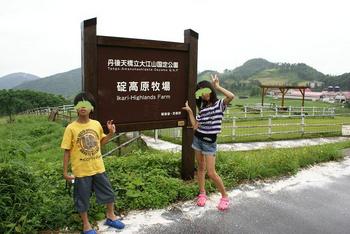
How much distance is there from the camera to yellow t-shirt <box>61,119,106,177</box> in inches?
137

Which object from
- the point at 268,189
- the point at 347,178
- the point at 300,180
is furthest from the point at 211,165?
the point at 347,178

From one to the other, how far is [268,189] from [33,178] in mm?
3369

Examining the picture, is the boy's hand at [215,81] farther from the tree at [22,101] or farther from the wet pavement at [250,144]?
the tree at [22,101]

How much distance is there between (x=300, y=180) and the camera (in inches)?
230

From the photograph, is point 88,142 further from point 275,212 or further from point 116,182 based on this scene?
point 275,212

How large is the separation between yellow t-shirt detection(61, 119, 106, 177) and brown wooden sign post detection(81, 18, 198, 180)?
2.51 ft

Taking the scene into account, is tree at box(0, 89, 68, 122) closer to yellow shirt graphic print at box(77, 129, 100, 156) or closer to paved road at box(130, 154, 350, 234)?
paved road at box(130, 154, 350, 234)

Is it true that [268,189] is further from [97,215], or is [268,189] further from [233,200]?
[97,215]

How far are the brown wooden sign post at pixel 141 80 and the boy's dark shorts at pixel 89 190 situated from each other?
96cm

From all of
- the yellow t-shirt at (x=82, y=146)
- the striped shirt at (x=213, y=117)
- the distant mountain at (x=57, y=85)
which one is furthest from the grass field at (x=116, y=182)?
the distant mountain at (x=57, y=85)

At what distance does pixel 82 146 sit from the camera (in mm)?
3516

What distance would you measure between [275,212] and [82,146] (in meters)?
2.55

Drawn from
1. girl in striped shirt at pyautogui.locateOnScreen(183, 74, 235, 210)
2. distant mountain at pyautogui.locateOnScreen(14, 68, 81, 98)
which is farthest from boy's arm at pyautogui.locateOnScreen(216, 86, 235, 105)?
distant mountain at pyautogui.locateOnScreen(14, 68, 81, 98)

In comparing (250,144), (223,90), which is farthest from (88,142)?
(250,144)
